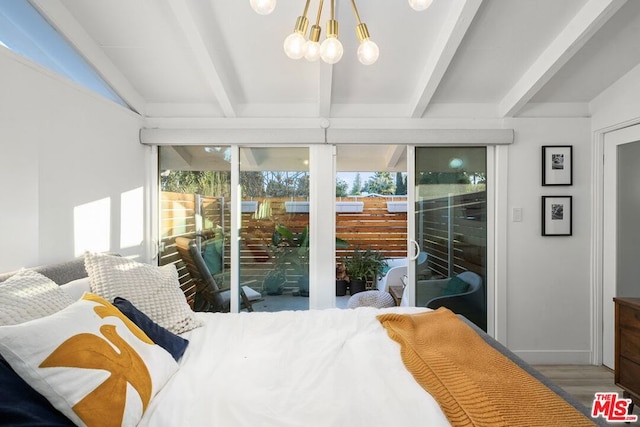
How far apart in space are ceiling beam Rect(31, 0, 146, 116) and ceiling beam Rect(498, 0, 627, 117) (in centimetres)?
301

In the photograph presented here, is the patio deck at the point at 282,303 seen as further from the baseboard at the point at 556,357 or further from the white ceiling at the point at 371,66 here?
the baseboard at the point at 556,357

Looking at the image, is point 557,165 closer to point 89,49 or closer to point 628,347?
point 628,347

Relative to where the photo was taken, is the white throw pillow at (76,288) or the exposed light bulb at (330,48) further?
the white throw pillow at (76,288)

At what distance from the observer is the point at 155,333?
1336 mm

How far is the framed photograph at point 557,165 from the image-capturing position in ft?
8.57

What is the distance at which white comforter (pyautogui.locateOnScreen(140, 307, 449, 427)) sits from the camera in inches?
36.4

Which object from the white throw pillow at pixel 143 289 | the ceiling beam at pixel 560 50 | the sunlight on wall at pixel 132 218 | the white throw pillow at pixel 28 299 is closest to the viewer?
the white throw pillow at pixel 28 299

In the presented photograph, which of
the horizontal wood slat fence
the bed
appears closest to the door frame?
the horizontal wood slat fence

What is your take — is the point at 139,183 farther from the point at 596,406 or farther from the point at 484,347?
the point at 596,406

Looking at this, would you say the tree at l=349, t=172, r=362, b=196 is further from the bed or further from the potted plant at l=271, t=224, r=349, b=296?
the bed

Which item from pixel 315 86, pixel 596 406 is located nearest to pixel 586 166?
pixel 596 406

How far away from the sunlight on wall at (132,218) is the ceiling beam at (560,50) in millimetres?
3129

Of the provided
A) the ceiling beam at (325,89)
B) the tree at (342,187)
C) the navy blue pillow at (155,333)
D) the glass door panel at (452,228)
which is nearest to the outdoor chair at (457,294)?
the glass door panel at (452,228)

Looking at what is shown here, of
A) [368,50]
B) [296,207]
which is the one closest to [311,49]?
[368,50]
